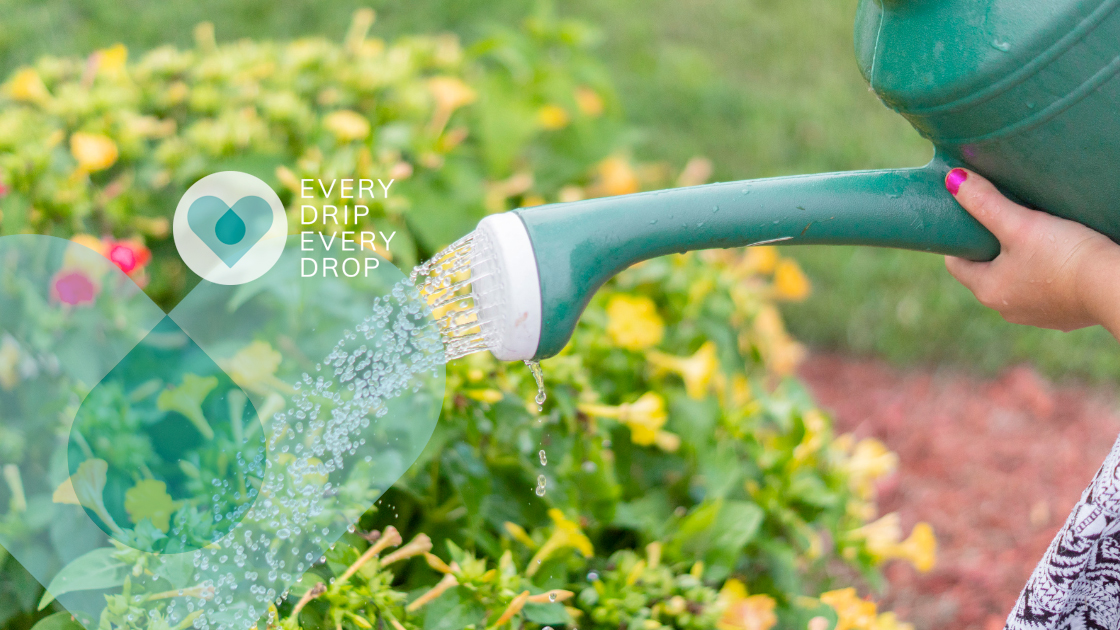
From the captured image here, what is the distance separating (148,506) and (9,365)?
372 millimetres

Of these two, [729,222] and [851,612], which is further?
[851,612]

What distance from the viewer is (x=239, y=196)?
1.31 metres

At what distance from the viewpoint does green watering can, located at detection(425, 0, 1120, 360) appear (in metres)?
0.69

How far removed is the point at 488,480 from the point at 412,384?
0.64 feet

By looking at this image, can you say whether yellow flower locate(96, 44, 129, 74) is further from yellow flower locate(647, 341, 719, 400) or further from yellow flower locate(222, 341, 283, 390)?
yellow flower locate(647, 341, 719, 400)

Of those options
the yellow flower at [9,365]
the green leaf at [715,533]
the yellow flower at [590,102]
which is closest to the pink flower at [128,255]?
the yellow flower at [9,365]

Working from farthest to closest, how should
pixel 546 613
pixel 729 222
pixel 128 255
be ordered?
pixel 128 255
pixel 546 613
pixel 729 222

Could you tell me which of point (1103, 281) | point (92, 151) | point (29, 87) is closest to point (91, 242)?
point (92, 151)

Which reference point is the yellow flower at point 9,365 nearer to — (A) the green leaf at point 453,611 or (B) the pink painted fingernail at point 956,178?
(A) the green leaf at point 453,611

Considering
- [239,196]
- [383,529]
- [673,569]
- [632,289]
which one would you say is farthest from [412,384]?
[632,289]

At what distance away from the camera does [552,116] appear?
1.87 meters

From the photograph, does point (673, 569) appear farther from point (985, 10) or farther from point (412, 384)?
point (985, 10)

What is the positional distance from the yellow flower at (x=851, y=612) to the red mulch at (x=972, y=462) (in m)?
0.57

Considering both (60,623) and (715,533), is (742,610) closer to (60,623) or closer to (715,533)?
(715,533)
